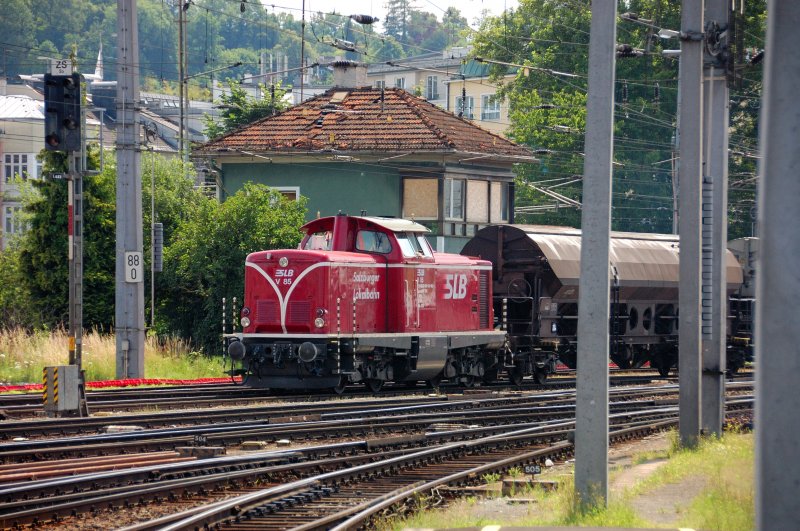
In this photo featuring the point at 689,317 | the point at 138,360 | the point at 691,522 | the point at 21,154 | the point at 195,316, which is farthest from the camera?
the point at 21,154

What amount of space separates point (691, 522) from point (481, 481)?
13.0 feet

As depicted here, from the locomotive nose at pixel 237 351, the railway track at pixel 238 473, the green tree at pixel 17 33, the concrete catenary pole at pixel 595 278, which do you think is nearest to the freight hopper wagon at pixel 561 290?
the locomotive nose at pixel 237 351

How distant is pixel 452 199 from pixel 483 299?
14450 mm

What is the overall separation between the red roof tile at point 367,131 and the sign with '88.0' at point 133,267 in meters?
14.8

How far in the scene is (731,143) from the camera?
55500 millimetres

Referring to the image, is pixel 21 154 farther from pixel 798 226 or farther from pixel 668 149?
pixel 798 226

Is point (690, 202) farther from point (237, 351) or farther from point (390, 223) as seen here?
point (237, 351)

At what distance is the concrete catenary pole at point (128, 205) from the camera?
24.8m

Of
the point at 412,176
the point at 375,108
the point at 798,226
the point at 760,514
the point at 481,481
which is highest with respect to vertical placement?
the point at 375,108

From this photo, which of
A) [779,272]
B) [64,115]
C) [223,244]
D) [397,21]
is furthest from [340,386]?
[397,21]

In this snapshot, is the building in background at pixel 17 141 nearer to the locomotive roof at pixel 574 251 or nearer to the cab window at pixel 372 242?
the locomotive roof at pixel 574 251

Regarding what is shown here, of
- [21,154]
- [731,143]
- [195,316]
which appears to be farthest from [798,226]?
[21,154]

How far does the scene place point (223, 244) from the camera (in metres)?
31.8

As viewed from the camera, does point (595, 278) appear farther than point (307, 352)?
No
